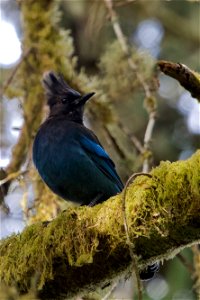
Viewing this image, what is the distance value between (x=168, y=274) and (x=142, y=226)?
3.53 meters

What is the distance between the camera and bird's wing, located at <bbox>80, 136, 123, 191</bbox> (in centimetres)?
514

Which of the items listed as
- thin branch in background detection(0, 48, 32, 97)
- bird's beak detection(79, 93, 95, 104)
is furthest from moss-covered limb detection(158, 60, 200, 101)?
thin branch in background detection(0, 48, 32, 97)

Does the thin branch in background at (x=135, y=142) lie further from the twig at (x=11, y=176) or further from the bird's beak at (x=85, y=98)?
the twig at (x=11, y=176)

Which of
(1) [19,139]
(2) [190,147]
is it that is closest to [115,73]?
(1) [19,139]

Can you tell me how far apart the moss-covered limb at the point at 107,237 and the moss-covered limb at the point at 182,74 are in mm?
478

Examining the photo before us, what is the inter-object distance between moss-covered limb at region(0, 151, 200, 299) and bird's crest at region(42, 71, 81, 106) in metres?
2.01

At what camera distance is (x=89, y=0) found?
7.63 metres

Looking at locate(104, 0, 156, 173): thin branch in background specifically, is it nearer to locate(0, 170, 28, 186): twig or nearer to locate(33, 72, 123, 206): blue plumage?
locate(33, 72, 123, 206): blue plumage

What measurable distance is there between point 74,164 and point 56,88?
112 centimetres

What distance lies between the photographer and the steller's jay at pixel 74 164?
5000 millimetres

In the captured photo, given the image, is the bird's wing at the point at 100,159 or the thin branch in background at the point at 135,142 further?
the thin branch in background at the point at 135,142

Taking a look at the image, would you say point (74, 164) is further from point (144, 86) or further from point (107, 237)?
point (107, 237)

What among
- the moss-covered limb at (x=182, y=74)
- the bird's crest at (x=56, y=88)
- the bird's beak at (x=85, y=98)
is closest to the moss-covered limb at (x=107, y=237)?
the moss-covered limb at (x=182, y=74)

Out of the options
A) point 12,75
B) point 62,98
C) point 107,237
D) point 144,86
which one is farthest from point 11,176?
point 107,237
